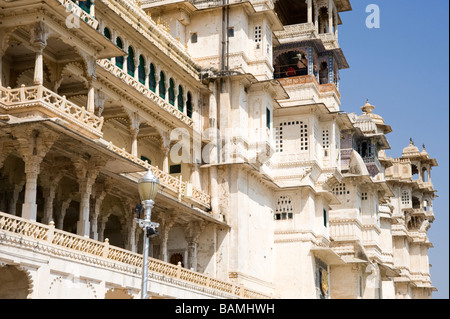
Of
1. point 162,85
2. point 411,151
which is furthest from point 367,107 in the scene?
point 162,85

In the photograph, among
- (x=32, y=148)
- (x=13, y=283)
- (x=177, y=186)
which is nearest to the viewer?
(x=13, y=283)

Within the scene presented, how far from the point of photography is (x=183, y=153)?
37.6 meters

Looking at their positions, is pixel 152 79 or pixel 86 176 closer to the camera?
pixel 86 176

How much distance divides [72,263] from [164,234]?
37.4 ft

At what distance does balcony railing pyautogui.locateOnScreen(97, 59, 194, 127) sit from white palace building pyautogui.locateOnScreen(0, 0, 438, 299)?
91mm

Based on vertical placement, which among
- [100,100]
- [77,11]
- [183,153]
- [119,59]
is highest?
[119,59]

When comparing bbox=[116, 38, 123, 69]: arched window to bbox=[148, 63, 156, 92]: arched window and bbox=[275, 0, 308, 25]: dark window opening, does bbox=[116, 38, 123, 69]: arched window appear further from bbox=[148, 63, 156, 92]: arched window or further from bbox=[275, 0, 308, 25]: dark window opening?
bbox=[275, 0, 308, 25]: dark window opening

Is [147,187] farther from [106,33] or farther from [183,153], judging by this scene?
[183,153]

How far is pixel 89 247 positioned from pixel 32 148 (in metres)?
3.59

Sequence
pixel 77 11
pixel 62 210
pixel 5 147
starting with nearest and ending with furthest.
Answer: pixel 5 147 → pixel 77 11 → pixel 62 210

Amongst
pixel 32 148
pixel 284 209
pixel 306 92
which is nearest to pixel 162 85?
pixel 284 209

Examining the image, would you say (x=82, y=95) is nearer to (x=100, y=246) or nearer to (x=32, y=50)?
(x=32, y=50)

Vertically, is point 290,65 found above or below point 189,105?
above
